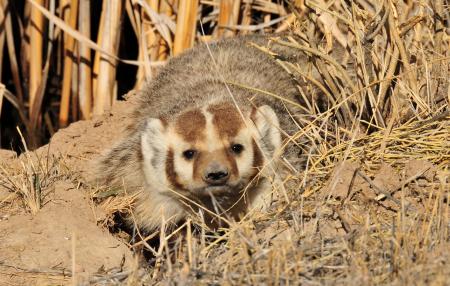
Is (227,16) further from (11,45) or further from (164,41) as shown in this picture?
(11,45)

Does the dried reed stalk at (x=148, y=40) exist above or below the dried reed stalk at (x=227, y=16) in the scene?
below

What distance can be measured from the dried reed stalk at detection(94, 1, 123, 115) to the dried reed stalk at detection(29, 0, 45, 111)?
1.55ft

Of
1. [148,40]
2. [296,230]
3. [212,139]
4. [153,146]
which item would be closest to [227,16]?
[148,40]

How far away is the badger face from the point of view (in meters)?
4.07

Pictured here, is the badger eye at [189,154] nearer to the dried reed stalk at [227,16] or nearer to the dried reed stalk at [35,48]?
the dried reed stalk at [227,16]

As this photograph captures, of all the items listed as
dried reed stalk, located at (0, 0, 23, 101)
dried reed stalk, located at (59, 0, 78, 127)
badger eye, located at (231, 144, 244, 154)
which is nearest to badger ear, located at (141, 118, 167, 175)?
badger eye, located at (231, 144, 244, 154)

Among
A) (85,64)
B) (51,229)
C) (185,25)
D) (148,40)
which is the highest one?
(185,25)

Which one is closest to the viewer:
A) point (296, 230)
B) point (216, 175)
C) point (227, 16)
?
point (296, 230)

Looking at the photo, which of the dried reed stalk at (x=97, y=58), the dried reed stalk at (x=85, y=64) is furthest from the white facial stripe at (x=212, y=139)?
the dried reed stalk at (x=85, y=64)

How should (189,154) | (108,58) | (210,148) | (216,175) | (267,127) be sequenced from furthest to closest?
(108,58) < (267,127) < (189,154) < (210,148) < (216,175)

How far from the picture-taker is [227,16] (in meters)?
6.07

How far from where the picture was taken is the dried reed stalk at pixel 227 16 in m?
5.99

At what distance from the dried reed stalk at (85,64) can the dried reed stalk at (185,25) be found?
72cm

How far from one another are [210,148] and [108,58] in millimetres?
2297
